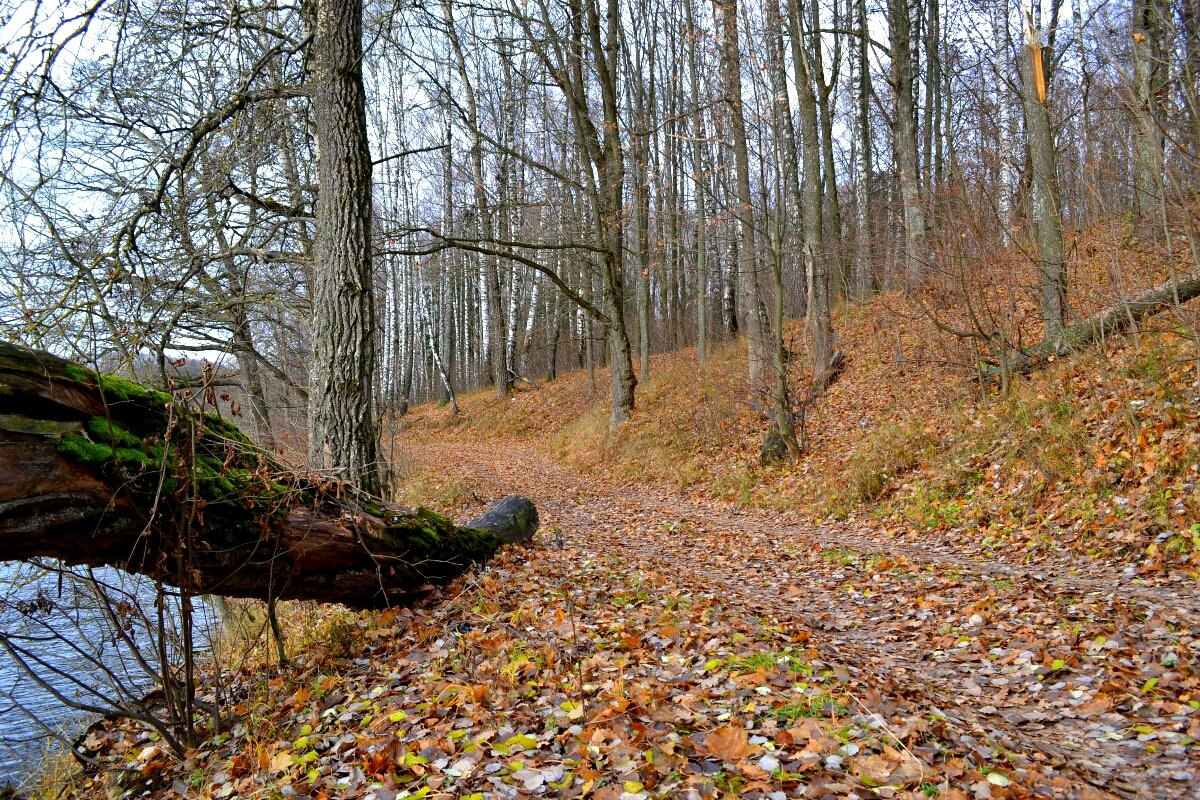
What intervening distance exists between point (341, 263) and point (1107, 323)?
9.11 m

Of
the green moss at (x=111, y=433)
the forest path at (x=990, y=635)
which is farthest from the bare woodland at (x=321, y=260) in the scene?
the forest path at (x=990, y=635)

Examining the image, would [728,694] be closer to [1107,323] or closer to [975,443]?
[975,443]

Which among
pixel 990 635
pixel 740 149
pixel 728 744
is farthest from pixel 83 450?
pixel 740 149

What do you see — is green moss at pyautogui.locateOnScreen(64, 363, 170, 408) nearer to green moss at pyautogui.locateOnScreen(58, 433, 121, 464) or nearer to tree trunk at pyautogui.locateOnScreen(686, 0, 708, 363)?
green moss at pyautogui.locateOnScreen(58, 433, 121, 464)

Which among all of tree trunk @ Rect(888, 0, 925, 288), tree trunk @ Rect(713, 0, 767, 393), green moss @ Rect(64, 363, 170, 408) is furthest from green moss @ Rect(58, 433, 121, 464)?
tree trunk @ Rect(888, 0, 925, 288)

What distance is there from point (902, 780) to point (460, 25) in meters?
14.1

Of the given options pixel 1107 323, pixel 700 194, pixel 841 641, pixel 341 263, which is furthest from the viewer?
pixel 700 194

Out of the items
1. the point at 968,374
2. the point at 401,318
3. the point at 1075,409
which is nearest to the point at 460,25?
the point at 968,374

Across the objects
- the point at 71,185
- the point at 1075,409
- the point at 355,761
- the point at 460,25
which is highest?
the point at 460,25

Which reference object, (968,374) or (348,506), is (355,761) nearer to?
(348,506)

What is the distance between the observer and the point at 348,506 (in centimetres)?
524

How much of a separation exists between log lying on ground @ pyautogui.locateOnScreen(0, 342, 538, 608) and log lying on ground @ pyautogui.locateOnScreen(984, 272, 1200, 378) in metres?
8.22

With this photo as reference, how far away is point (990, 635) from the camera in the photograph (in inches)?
208

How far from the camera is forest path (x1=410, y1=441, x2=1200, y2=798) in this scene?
139 inches
